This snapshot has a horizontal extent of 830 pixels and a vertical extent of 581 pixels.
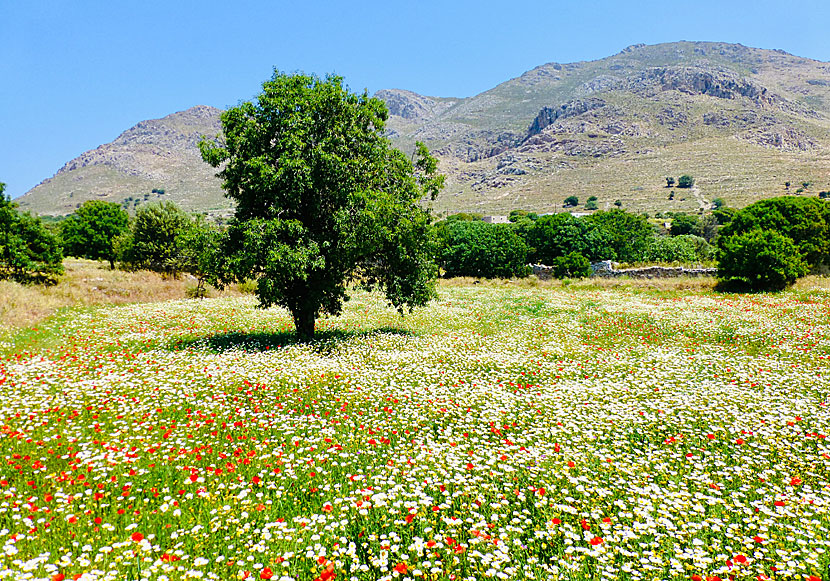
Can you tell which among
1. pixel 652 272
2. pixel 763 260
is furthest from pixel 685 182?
pixel 763 260

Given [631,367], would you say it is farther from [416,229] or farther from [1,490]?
[1,490]

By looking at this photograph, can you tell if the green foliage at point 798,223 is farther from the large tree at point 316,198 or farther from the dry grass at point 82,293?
the dry grass at point 82,293

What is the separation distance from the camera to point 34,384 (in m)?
11.7

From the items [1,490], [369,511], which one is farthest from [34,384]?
[369,511]

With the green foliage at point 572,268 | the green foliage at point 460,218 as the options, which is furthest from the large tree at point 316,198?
the green foliage at point 460,218

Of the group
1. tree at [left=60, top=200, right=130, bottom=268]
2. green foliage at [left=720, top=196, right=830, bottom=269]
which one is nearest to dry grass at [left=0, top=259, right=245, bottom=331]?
tree at [left=60, top=200, right=130, bottom=268]

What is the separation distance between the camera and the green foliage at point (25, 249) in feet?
108

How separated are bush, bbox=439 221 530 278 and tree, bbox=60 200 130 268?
137 ft

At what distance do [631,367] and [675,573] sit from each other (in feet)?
37.4

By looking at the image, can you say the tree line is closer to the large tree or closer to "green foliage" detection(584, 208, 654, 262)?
the large tree

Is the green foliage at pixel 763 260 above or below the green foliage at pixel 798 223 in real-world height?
below

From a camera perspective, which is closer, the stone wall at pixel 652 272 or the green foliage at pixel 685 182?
the stone wall at pixel 652 272

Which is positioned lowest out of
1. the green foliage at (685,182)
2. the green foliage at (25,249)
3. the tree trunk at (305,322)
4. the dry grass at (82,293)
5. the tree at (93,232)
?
the tree trunk at (305,322)

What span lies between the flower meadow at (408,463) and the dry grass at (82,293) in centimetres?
808
